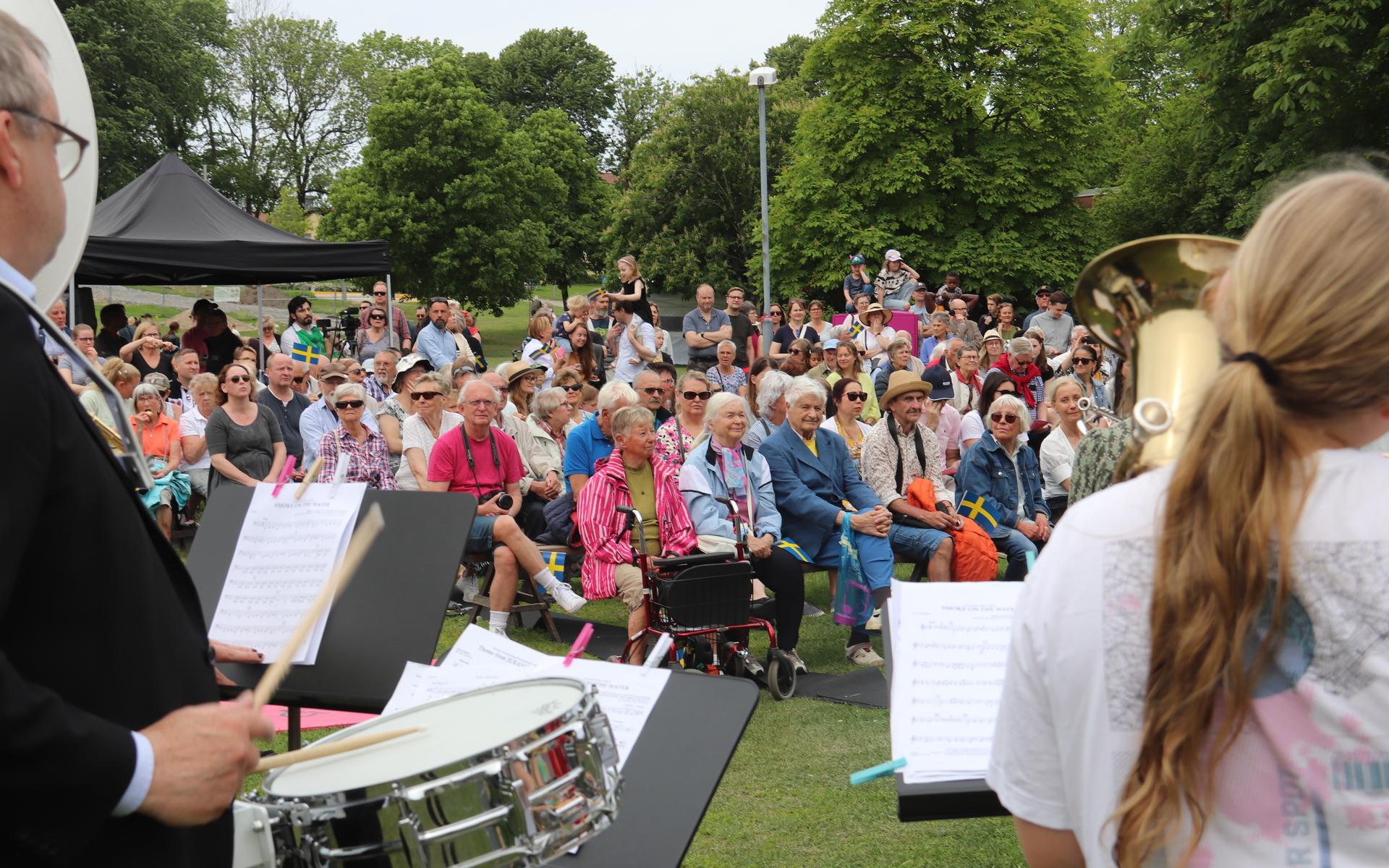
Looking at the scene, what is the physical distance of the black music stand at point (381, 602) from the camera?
9.45 feet

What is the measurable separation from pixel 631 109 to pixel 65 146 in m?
60.5

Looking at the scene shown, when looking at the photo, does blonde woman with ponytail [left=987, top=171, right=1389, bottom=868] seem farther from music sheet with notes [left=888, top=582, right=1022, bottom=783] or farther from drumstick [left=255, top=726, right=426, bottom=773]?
drumstick [left=255, top=726, right=426, bottom=773]

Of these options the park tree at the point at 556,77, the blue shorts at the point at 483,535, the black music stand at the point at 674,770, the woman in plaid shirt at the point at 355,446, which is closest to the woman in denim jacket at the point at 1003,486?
the blue shorts at the point at 483,535

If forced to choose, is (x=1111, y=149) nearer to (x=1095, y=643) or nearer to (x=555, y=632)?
(x=555, y=632)

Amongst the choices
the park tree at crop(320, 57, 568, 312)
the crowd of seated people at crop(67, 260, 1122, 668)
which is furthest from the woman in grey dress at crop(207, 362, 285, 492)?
the park tree at crop(320, 57, 568, 312)

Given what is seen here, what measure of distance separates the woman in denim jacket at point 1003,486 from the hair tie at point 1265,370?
6.33m

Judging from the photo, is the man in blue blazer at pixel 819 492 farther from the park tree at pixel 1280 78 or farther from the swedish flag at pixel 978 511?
the park tree at pixel 1280 78

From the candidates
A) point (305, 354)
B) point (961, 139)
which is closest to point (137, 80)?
point (961, 139)

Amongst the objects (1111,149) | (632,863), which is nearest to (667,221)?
(1111,149)

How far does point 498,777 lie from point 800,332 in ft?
41.8

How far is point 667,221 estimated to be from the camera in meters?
40.3

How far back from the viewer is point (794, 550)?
708 centimetres

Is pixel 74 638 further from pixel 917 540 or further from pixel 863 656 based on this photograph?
pixel 917 540

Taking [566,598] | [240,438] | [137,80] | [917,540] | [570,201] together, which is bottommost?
[566,598]
